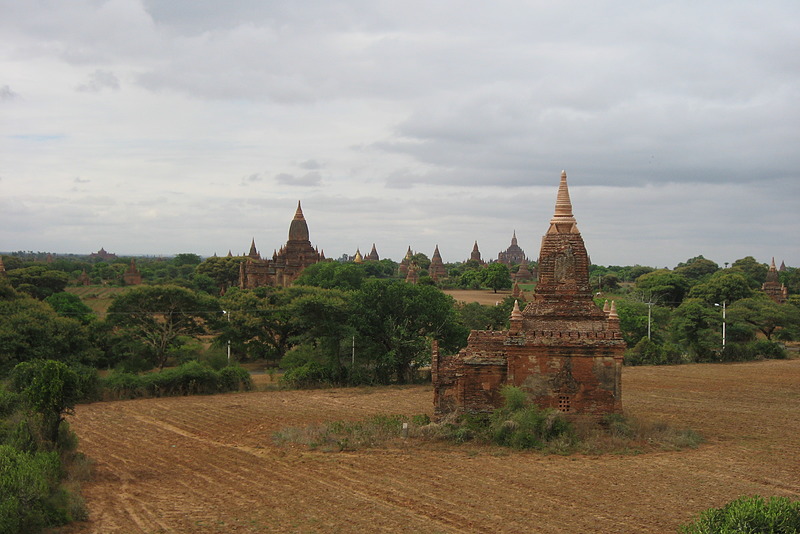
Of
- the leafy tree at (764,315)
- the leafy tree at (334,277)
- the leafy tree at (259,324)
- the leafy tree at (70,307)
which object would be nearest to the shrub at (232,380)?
the leafy tree at (259,324)

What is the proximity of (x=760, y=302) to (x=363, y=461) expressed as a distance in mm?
39151

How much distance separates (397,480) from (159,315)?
24814 mm

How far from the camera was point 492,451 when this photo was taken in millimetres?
16719

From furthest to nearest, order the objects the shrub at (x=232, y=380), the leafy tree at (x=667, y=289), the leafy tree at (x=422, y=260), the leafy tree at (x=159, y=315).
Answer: the leafy tree at (x=422, y=260) < the leafy tree at (x=667, y=289) < the leafy tree at (x=159, y=315) < the shrub at (x=232, y=380)

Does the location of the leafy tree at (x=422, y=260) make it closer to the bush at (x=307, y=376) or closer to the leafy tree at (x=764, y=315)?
the leafy tree at (x=764, y=315)

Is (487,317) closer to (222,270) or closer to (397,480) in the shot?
(397,480)

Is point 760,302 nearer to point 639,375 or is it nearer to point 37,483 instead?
point 639,375

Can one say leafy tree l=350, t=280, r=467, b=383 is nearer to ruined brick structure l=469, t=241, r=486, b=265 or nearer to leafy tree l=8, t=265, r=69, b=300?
leafy tree l=8, t=265, r=69, b=300

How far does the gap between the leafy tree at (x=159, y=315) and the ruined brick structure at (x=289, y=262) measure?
33.7 meters

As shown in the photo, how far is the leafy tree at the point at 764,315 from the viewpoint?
145 feet

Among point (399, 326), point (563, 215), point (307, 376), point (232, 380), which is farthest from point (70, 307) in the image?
point (563, 215)

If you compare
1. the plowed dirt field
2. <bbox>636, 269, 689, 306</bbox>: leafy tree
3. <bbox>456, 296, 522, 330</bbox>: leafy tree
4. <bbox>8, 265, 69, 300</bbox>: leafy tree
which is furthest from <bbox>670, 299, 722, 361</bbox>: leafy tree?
<bbox>8, 265, 69, 300</bbox>: leafy tree

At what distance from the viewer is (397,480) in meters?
14.4

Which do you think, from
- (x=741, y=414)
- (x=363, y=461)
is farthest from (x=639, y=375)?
(x=363, y=461)
